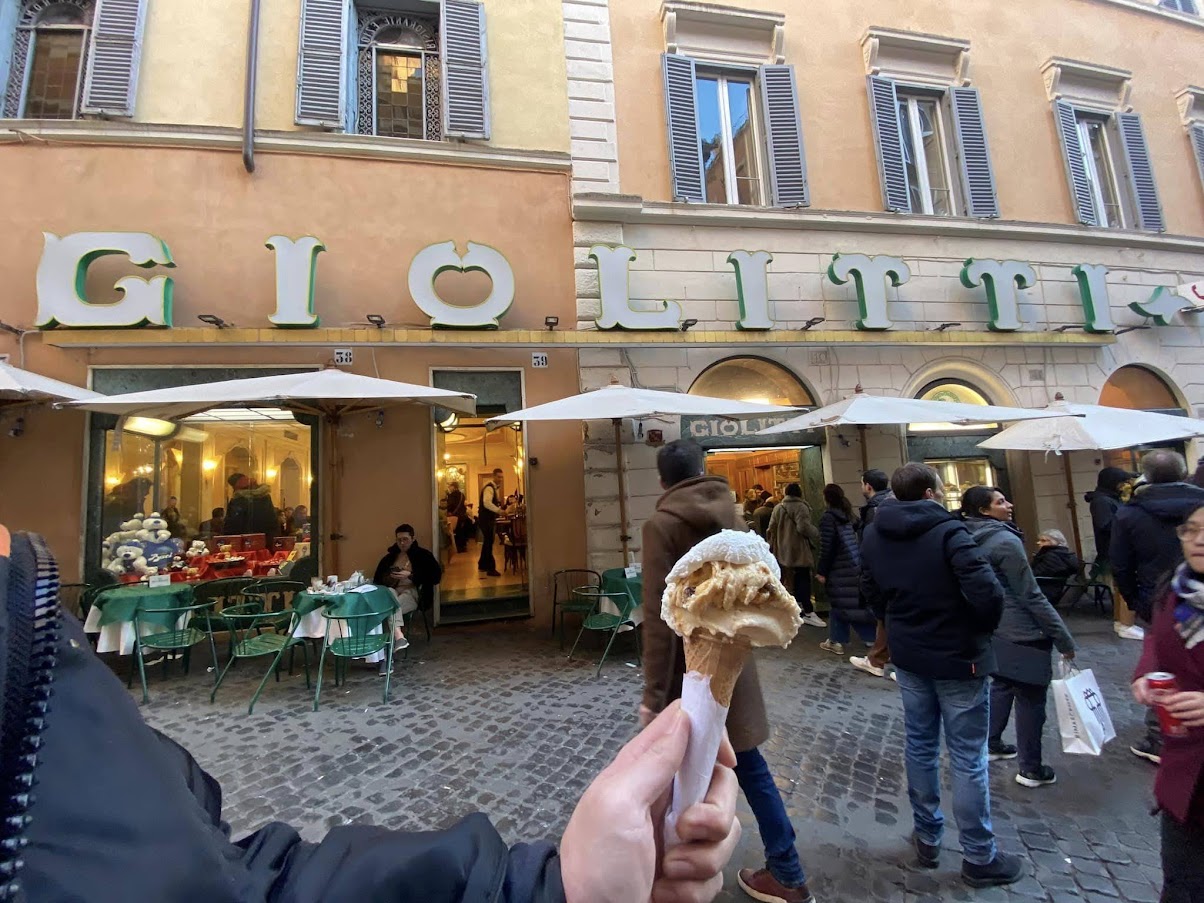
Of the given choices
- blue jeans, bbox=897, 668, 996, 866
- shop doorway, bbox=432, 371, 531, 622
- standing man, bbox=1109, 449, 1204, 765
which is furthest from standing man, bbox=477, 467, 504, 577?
standing man, bbox=1109, 449, 1204, 765

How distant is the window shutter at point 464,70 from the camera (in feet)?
25.6

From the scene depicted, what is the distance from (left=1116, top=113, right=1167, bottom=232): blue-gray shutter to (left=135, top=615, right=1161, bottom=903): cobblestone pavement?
9.02 metres

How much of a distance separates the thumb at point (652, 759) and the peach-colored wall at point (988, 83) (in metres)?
8.45

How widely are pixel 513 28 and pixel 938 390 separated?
8.60 meters

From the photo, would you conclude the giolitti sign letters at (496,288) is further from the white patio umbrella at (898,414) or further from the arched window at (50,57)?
the arched window at (50,57)

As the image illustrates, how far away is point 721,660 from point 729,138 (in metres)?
9.75

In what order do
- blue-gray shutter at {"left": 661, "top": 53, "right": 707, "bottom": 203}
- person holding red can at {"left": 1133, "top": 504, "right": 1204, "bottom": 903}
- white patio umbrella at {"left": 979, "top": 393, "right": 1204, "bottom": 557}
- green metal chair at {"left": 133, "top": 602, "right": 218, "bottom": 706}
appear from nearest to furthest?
1. person holding red can at {"left": 1133, "top": 504, "right": 1204, "bottom": 903}
2. green metal chair at {"left": 133, "top": 602, "right": 218, "bottom": 706}
3. white patio umbrella at {"left": 979, "top": 393, "right": 1204, "bottom": 557}
4. blue-gray shutter at {"left": 661, "top": 53, "right": 707, "bottom": 203}

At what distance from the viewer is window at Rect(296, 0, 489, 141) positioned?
755cm

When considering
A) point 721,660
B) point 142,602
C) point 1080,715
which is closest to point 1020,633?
point 1080,715

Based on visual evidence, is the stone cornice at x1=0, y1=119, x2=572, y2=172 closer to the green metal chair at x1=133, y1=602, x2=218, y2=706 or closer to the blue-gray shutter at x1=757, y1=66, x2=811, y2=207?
the blue-gray shutter at x1=757, y1=66, x2=811, y2=207

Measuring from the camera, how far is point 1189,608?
6.11 feet

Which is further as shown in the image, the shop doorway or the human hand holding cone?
the shop doorway

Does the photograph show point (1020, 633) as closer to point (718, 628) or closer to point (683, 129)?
point (718, 628)

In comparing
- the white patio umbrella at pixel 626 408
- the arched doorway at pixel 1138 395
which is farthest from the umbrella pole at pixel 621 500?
the arched doorway at pixel 1138 395
